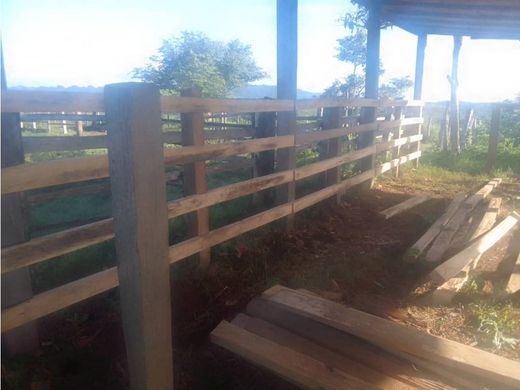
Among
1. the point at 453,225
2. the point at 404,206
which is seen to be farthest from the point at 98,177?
the point at 404,206

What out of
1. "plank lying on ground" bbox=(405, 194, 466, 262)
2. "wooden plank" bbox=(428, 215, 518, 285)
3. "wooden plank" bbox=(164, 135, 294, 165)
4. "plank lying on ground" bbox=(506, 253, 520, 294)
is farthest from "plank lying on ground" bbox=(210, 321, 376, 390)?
"plank lying on ground" bbox=(405, 194, 466, 262)

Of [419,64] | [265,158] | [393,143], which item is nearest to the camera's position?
[265,158]

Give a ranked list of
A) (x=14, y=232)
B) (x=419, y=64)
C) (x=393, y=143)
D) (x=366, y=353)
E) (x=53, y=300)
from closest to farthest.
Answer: (x=366, y=353) < (x=53, y=300) < (x=14, y=232) < (x=393, y=143) < (x=419, y=64)

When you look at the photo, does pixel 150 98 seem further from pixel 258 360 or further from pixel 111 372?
pixel 111 372

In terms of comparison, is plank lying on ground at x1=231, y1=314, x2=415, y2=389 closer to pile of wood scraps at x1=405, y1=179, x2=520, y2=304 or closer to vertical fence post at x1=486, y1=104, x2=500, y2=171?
pile of wood scraps at x1=405, y1=179, x2=520, y2=304

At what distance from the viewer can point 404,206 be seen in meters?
6.91

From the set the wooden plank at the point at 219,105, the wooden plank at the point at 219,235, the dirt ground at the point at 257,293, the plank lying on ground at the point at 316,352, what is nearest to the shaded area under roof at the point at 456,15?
the dirt ground at the point at 257,293

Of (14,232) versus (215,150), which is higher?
(215,150)

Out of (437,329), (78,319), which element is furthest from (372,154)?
(78,319)

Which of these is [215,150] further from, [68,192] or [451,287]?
[451,287]

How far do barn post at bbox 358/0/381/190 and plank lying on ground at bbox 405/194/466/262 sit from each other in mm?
1787

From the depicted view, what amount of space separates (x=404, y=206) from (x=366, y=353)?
4.91 m

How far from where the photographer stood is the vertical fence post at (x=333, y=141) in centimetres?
644

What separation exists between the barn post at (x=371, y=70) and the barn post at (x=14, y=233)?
248 inches
